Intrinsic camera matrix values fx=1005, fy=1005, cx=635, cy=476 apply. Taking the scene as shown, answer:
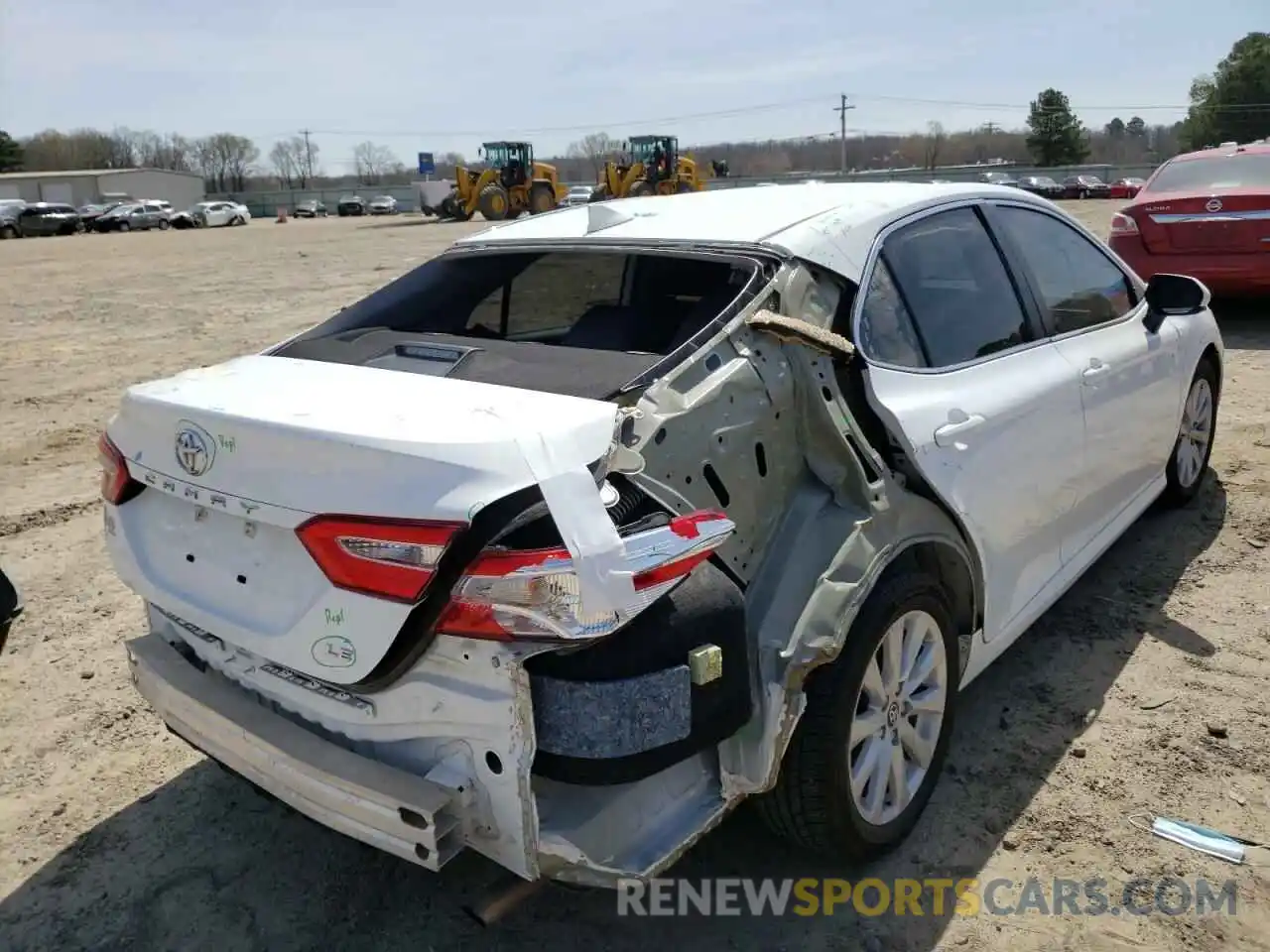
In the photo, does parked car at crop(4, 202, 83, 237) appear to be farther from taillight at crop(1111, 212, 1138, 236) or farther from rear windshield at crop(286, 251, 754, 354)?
rear windshield at crop(286, 251, 754, 354)

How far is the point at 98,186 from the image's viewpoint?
2943 inches

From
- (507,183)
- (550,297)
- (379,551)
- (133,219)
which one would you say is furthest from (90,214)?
(379,551)

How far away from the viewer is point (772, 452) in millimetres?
2396

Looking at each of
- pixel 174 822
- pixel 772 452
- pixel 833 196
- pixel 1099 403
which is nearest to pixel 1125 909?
pixel 772 452

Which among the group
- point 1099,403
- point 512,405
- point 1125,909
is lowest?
point 1125,909

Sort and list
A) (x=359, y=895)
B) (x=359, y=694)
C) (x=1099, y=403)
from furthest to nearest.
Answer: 1. (x=1099, y=403)
2. (x=359, y=895)
3. (x=359, y=694)

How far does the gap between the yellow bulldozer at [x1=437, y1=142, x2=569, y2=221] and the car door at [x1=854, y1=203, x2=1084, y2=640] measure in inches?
1307

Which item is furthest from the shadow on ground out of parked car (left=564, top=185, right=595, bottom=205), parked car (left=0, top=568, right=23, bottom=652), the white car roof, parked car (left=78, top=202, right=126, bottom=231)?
parked car (left=78, top=202, right=126, bottom=231)

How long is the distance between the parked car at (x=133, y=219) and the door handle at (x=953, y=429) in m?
53.0

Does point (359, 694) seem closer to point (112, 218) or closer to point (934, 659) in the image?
point (934, 659)

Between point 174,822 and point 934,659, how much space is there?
226 cm

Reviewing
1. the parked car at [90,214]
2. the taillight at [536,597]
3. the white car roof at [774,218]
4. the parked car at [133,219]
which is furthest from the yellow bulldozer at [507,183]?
the taillight at [536,597]

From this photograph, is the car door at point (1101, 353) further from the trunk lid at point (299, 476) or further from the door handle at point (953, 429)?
the trunk lid at point (299, 476)

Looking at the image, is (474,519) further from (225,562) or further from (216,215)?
(216,215)
